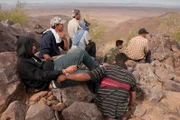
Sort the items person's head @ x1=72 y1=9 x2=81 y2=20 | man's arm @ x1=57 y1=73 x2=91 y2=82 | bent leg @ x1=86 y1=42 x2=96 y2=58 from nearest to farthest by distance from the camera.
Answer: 1. man's arm @ x1=57 y1=73 x2=91 y2=82
2. person's head @ x1=72 y1=9 x2=81 y2=20
3. bent leg @ x1=86 y1=42 x2=96 y2=58

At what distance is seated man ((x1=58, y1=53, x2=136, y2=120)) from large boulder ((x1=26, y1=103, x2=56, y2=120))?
56cm

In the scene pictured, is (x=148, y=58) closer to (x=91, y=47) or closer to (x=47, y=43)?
(x=91, y=47)

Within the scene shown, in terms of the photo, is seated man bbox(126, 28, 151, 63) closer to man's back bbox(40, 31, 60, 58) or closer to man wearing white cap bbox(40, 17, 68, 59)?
man wearing white cap bbox(40, 17, 68, 59)

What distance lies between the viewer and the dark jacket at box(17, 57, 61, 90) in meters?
4.94

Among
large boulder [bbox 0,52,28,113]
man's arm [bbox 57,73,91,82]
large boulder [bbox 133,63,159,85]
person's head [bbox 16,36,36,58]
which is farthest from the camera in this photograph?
large boulder [bbox 133,63,159,85]

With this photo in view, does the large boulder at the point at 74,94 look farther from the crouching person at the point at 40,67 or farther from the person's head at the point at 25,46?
the person's head at the point at 25,46

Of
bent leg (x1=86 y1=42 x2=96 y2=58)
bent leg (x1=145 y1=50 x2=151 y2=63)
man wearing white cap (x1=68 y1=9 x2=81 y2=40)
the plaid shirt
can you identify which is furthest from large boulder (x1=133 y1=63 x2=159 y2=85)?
man wearing white cap (x1=68 y1=9 x2=81 y2=40)

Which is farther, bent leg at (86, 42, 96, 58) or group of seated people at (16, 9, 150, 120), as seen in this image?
bent leg at (86, 42, 96, 58)

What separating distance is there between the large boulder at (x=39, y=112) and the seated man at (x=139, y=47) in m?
4.91

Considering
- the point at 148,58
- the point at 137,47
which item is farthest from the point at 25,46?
the point at 148,58

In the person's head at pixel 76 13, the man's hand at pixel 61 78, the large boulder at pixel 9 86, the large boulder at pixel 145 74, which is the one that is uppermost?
the person's head at pixel 76 13

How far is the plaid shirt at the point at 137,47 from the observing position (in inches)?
362

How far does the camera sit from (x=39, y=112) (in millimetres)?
4891

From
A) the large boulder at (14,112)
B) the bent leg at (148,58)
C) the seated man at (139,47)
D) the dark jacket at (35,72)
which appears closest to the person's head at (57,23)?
the dark jacket at (35,72)
